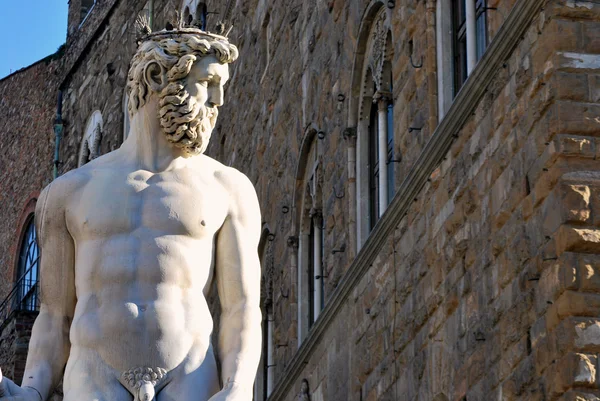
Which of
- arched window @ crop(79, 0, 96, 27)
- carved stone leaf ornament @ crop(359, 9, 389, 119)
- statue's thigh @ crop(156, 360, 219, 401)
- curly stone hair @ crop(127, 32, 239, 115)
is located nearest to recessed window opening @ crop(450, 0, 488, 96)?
carved stone leaf ornament @ crop(359, 9, 389, 119)

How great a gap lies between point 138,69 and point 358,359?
8.66m

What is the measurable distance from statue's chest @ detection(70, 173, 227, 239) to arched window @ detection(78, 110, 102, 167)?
27.0 m

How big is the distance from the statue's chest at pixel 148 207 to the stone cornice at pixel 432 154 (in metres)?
4.44

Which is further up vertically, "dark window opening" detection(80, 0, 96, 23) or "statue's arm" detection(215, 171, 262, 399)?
"dark window opening" detection(80, 0, 96, 23)

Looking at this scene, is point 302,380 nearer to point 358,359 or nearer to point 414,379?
point 358,359

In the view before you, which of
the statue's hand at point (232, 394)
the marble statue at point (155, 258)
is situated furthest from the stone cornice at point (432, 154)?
the statue's hand at point (232, 394)

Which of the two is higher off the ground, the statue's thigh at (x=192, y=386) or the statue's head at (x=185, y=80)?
the statue's head at (x=185, y=80)

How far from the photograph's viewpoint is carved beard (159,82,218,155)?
730cm

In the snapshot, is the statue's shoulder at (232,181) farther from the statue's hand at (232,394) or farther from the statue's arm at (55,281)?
the statue's hand at (232,394)

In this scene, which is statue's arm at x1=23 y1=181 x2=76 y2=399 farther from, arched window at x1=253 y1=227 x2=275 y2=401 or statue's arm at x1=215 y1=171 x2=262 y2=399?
arched window at x1=253 y1=227 x2=275 y2=401

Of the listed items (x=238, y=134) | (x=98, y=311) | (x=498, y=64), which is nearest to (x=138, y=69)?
(x=98, y=311)

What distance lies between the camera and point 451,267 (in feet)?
41.5

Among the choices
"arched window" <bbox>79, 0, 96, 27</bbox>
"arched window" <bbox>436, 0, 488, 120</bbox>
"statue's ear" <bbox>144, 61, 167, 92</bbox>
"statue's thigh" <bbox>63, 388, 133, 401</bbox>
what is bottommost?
"statue's thigh" <bbox>63, 388, 133, 401</bbox>

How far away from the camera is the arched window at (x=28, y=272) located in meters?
34.2
